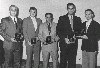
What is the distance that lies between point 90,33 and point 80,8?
4.74 feet

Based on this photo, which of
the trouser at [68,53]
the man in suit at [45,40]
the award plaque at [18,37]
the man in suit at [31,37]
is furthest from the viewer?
the man in suit at [31,37]

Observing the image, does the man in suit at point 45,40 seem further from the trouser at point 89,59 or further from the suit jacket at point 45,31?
the trouser at point 89,59

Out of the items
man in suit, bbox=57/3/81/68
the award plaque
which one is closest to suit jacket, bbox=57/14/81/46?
man in suit, bbox=57/3/81/68

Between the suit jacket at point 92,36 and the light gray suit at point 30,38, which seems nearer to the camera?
the suit jacket at point 92,36

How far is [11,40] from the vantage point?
4.41 m

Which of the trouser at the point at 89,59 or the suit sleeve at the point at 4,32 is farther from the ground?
the suit sleeve at the point at 4,32

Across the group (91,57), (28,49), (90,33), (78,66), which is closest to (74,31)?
(90,33)

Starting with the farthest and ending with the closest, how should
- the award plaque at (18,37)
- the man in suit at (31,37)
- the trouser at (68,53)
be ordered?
1. the man in suit at (31,37)
2. the trouser at (68,53)
3. the award plaque at (18,37)

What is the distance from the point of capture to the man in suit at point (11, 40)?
443 centimetres

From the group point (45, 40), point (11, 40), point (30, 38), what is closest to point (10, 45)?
point (11, 40)

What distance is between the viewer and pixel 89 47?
173 inches

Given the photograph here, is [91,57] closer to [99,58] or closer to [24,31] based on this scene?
[99,58]

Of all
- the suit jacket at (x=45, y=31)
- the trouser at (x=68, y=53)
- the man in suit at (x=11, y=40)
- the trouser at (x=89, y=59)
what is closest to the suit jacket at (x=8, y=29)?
the man in suit at (x=11, y=40)

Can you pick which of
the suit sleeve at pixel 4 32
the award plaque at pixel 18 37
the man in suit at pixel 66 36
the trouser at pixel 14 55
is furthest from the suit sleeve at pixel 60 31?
the suit sleeve at pixel 4 32
